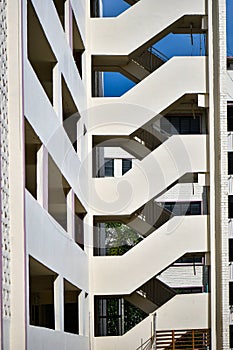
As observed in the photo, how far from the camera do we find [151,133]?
66.9ft

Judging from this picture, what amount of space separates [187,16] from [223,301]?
6092mm

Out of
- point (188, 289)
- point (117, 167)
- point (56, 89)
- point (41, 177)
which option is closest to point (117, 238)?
point (117, 167)

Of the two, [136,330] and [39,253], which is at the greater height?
[39,253]

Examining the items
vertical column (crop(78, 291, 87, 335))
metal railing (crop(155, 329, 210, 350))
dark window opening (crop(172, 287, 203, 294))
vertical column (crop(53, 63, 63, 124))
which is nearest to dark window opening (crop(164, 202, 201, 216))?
dark window opening (crop(172, 287, 203, 294))

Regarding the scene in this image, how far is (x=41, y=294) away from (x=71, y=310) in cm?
384

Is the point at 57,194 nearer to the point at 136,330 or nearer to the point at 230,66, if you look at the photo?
the point at 136,330

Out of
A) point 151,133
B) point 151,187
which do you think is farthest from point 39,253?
point 151,133

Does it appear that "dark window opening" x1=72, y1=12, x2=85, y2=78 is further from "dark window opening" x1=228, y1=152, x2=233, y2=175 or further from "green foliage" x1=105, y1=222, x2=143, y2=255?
"dark window opening" x1=228, y1=152, x2=233, y2=175

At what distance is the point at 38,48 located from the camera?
45.0 feet

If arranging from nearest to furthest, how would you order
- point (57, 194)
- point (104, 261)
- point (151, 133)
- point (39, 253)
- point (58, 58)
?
point (39, 253)
point (58, 58)
point (57, 194)
point (104, 261)
point (151, 133)

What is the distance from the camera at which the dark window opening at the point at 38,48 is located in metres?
12.3

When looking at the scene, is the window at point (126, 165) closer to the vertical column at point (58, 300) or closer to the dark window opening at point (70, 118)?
the dark window opening at point (70, 118)

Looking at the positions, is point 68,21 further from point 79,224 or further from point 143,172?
point 79,224

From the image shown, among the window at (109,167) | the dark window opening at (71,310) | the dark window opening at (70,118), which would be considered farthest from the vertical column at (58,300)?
→ the window at (109,167)
